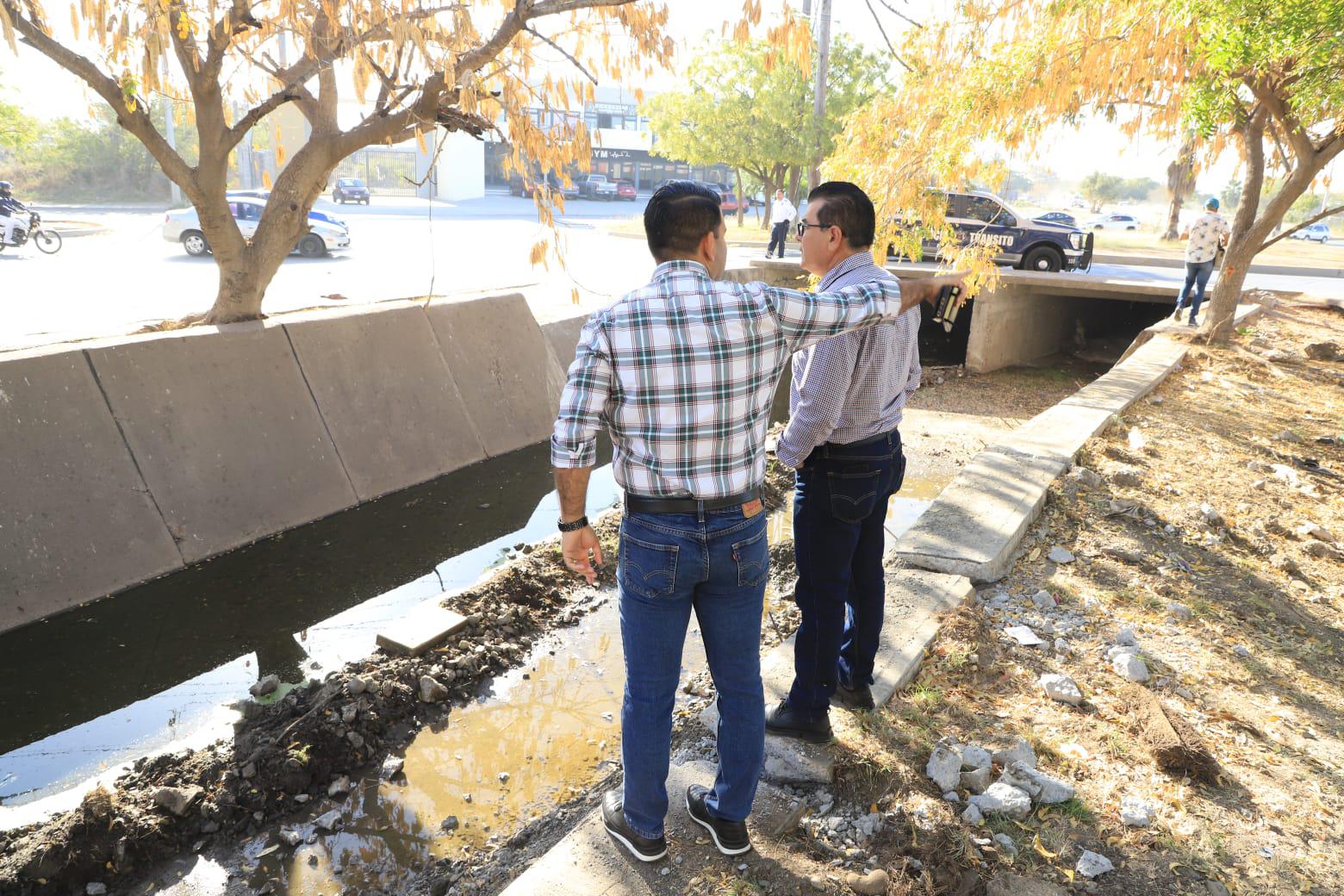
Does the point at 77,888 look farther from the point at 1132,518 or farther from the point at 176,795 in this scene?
the point at 1132,518

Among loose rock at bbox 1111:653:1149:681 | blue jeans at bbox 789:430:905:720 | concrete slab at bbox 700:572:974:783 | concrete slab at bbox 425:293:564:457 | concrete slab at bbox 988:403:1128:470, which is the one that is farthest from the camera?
concrete slab at bbox 425:293:564:457

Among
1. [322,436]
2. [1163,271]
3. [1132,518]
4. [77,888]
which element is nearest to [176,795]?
[77,888]

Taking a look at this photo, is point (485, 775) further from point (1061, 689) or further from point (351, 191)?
point (351, 191)

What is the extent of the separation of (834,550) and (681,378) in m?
1.03

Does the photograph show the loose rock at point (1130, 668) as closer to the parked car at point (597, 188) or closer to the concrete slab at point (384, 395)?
the concrete slab at point (384, 395)

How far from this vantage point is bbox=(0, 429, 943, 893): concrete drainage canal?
354 cm

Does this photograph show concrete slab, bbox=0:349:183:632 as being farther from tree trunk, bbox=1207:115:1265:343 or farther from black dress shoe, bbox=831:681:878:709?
tree trunk, bbox=1207:115:1265:343

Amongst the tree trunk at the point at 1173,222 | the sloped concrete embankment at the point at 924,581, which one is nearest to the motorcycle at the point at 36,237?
the sloped concrete embankment at the point at 924,581

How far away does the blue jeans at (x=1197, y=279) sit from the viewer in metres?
13.7

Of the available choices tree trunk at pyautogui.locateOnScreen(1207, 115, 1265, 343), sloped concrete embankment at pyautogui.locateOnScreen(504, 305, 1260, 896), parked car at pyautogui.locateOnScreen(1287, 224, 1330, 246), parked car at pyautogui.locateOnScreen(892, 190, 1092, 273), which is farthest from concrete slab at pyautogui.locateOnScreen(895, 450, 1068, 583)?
parked car at pyautogui.locateOnScreen(1287, 224, 1330, 246)

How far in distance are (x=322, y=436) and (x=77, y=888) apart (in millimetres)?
3985

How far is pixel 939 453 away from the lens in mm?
9438

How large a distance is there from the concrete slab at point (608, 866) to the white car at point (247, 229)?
727 inches

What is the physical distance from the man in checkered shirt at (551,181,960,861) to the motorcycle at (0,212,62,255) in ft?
69.4
